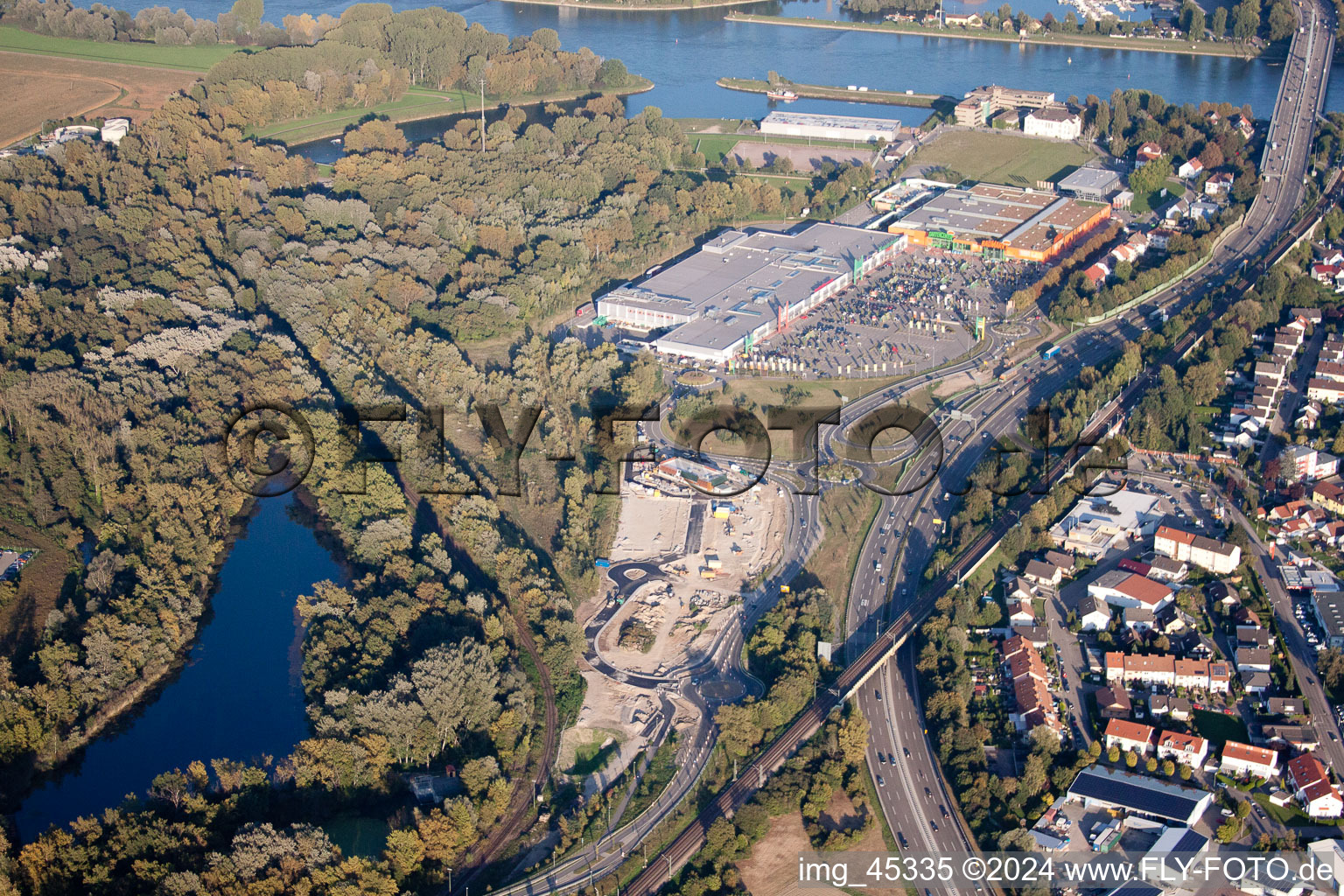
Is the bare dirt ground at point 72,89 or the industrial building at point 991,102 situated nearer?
the bare dirt ground at point 72,89

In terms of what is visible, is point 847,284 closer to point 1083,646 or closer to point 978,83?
point 1083,646

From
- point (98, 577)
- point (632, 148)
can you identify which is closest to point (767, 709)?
point (98, 577)

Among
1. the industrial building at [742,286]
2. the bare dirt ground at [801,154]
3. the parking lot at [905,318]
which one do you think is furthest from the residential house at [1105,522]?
the bare dirt ground at [801,154]

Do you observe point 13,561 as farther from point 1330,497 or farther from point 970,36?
point 970,36

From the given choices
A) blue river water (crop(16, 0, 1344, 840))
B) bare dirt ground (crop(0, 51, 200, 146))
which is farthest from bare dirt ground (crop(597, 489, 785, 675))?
bare dirt ground (crop(0, 51, 200, 146))

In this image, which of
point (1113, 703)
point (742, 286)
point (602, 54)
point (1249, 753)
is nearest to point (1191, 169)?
point (742, 286)

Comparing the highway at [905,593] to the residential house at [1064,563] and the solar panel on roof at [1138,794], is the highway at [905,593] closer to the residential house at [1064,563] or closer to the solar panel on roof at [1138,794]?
the residential house at [1064,563]

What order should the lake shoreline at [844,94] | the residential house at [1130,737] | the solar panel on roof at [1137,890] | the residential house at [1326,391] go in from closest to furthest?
the solar panel on roof at [1137,890]
the residential house at [1130,737]
the residential house at [1326,391]
the lake shoreline at [844,94]
